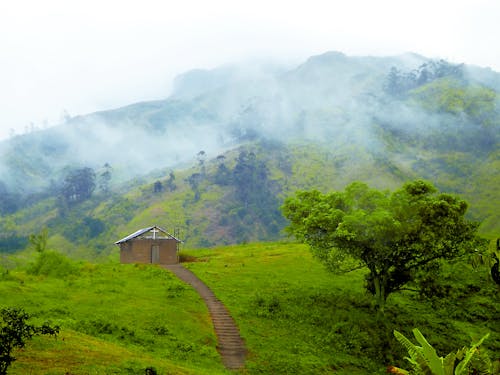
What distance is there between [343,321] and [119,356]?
73.4ft

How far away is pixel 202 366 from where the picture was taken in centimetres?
3073

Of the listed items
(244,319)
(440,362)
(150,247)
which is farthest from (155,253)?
(440,362)

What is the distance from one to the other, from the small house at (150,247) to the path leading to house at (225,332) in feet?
85.4

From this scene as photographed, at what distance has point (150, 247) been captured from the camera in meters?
79.2

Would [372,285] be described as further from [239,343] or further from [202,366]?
[202,366]

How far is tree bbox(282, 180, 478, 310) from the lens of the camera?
3900 cm

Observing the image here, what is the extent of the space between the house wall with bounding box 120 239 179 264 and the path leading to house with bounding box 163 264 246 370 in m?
26.0

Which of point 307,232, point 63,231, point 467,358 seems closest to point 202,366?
point 307,232

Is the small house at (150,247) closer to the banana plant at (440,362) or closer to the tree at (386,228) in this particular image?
the tree at (386,228)

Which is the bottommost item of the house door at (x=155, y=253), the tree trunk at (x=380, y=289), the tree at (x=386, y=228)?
the tree trunk at (x=380, y=289)

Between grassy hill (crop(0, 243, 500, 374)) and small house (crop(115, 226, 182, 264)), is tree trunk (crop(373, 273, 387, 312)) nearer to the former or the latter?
grassy hill (crop(0, 243, 500, 374))

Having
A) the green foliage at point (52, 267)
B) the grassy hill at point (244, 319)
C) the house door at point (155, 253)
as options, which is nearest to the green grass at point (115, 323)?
the grassy hill at point (244, 319)

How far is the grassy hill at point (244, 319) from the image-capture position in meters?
28.8

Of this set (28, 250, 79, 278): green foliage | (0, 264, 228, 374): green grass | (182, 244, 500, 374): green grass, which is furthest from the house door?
(28, 250, 79, 278): green foliage
